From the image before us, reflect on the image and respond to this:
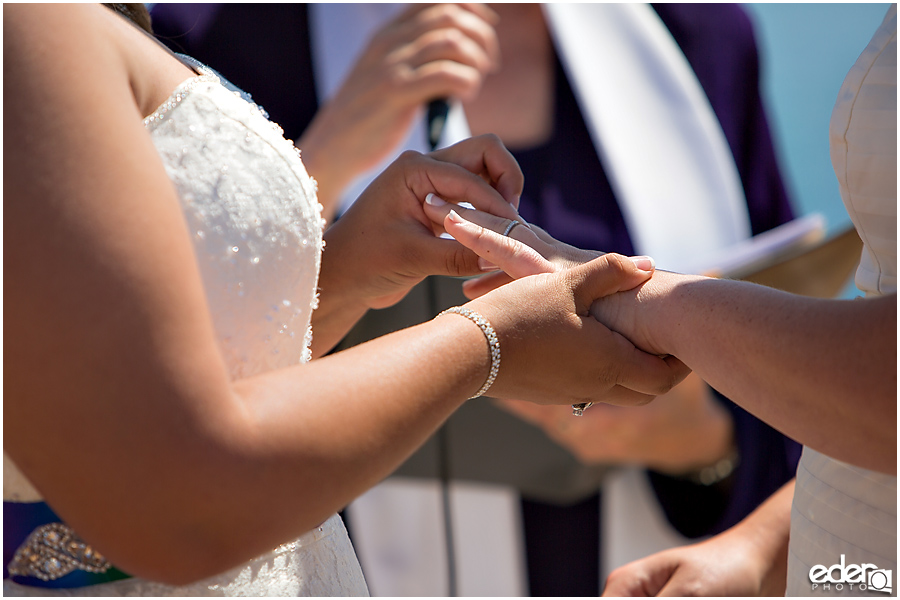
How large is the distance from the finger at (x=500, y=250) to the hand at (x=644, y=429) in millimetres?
844

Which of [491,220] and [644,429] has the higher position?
[491,220]

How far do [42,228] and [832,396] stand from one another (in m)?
0.61

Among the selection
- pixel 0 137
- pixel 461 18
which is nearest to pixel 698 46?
pixel 461 18

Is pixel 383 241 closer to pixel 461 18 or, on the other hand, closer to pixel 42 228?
pixel 42 228

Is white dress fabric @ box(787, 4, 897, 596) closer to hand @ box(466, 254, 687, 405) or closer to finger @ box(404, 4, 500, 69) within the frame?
hand @ box(466, 254, 687, 405)

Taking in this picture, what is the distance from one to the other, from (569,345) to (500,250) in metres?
0.15

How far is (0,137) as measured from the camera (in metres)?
0.50

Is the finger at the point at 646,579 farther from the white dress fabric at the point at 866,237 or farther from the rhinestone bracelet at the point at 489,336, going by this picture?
the rhinestone bracelet at the point at 489,336

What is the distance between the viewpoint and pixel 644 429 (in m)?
1.70

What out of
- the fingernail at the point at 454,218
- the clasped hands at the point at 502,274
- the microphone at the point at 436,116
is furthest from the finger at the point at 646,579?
the microphone at the point at 436,116

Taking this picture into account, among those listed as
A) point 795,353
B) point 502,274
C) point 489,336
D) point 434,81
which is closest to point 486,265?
point 502,274

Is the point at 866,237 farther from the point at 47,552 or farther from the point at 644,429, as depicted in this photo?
the point at 644,429

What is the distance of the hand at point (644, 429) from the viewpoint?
5.55 ft

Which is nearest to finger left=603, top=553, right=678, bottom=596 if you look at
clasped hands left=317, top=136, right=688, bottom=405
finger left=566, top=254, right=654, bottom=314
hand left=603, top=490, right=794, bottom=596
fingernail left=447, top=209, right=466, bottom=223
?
hand left=603, top=490, right=794, bottom=596
